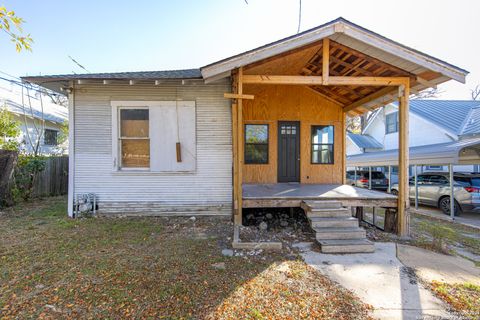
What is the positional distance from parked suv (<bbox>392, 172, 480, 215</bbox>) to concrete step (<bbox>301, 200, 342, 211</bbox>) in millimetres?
6316

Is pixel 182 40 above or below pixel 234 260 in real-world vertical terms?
above

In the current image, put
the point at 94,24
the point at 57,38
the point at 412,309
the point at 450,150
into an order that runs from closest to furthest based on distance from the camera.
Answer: the point at 412,309, the point at 450,150, the point at 94,24, the point at 57,38

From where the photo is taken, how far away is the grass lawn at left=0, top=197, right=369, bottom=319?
238cm

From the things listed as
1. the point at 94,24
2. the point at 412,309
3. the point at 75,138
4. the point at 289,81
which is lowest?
the point at 412,309

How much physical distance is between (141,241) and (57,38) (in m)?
11.9

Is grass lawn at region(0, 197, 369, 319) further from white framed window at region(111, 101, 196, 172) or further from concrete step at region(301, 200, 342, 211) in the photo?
white framed window at region(111, 101, 196, 172)

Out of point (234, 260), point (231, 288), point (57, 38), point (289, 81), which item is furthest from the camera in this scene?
point (57, 38)

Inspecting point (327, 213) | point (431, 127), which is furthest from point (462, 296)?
point (431, 127)

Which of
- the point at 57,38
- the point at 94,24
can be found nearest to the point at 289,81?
the point at 94,24

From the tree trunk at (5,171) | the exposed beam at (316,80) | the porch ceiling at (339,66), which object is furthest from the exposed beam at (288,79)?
the tree trunk at (5,171)

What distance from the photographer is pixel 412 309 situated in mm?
2533

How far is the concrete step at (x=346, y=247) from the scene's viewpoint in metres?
4.03

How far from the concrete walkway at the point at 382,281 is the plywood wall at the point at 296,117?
11.6ft

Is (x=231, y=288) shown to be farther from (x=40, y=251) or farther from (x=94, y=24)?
(x=94, y=24)
